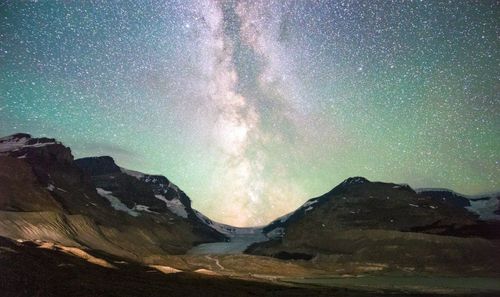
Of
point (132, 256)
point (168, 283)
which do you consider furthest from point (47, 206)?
point (168, 283)

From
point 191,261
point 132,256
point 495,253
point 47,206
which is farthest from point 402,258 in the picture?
point 47,206

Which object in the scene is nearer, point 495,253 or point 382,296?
point 382,296

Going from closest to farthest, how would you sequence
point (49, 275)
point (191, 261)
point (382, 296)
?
point (49, 275) < point (382, 296) < point (191, 261)

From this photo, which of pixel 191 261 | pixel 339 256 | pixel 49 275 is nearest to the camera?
pixel 49 275

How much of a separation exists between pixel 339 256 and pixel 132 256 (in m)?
90.5

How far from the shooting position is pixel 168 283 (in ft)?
320

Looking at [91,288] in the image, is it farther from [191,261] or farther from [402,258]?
[402,258]

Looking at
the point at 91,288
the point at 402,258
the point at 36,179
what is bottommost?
the point at 91,288

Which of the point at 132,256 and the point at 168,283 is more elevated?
the point at 132,256

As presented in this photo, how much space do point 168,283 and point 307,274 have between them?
72310 millimetres

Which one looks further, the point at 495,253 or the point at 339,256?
the point at 339,256

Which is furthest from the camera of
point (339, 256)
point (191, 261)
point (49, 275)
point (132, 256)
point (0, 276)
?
point (339, 256)

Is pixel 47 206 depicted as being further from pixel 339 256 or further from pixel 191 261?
pixel 339 256

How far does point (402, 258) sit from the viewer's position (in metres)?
177
